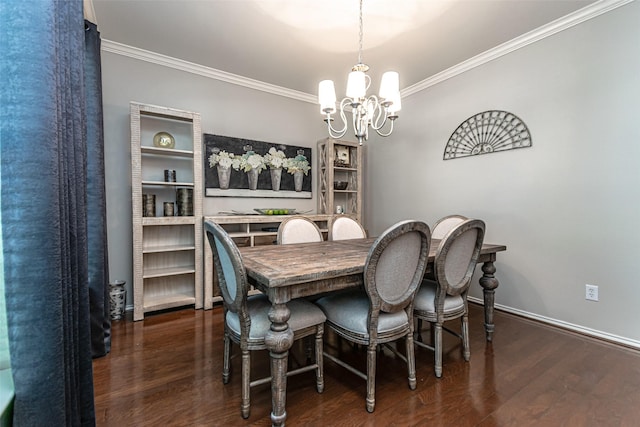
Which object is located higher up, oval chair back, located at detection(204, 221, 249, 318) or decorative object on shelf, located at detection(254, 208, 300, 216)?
decorative object on shelf, located at detection(254, 208, 300, 216)

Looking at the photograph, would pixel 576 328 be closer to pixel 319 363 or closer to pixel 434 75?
pixel 319 363

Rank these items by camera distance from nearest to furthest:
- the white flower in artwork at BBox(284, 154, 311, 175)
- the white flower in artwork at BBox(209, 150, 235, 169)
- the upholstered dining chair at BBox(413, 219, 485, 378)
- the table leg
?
the table leg → the upholstered dining chair at BBox(413, 219, 485, 378) → the white flower in artwork at BBox(209, 150, 235, 169) → the white flower in artwork at BBox(284, 154, 311, 175)

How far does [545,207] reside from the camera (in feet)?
8.83

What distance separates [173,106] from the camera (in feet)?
10.6

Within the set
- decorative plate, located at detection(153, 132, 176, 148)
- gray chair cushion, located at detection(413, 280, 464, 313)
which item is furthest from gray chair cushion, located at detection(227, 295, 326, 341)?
decorative plate, located at detection(153, 132, 176, 148)

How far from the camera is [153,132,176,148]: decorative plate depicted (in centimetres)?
300

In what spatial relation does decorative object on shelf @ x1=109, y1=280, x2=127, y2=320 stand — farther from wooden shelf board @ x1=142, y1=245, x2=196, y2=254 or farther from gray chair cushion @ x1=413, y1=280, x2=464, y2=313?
gray chair cushion @ x1=413, y1=280, x2=464, y2=313

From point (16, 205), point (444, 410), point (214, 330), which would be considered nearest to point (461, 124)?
point (444, 410)

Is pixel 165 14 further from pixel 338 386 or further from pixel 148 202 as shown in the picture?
pixel 338 386

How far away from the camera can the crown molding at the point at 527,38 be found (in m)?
2.34

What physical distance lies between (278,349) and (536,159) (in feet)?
9.39

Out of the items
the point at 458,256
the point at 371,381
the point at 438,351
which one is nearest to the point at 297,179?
the point at 458,256

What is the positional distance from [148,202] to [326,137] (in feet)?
8.36

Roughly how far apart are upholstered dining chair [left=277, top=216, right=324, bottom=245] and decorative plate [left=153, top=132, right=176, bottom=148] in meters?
1.52
